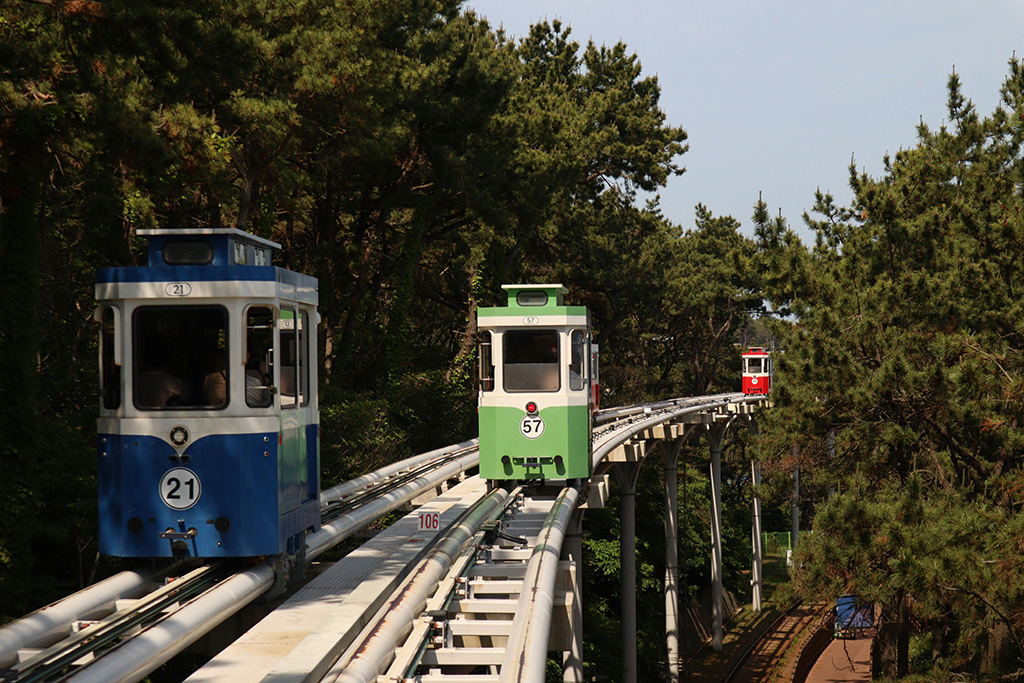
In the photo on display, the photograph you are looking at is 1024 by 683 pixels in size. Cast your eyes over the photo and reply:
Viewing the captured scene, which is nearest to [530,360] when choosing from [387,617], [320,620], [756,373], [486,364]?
[486,364]

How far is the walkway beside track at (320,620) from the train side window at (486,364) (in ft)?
12.2

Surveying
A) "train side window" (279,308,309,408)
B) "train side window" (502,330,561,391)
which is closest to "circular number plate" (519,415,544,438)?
"train side window" (502,330,561,391)

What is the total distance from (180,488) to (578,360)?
26.7 feet

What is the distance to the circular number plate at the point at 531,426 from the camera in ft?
52.5

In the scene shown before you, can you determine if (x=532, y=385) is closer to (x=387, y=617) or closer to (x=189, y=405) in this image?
(x=189, y=405)

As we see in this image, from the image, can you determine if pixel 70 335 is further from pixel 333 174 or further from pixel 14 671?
pixel 14 671

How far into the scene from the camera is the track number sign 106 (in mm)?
12953

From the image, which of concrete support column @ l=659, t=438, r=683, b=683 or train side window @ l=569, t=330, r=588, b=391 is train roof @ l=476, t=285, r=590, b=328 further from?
concrete support column @ l=659, t=438, r=683, b=683

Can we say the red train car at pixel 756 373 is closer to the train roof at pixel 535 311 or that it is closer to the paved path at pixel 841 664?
the paved path at pixel 841 664

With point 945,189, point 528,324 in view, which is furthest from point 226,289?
point 945,189

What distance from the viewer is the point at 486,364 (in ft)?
51.8

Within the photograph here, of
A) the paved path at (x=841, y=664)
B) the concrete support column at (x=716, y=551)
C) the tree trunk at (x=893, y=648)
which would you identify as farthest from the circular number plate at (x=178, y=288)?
the concrete support column at (x=716, y=551)

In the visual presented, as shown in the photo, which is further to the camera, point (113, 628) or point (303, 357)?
point (303, 357)

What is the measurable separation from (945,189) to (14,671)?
72.9ft
